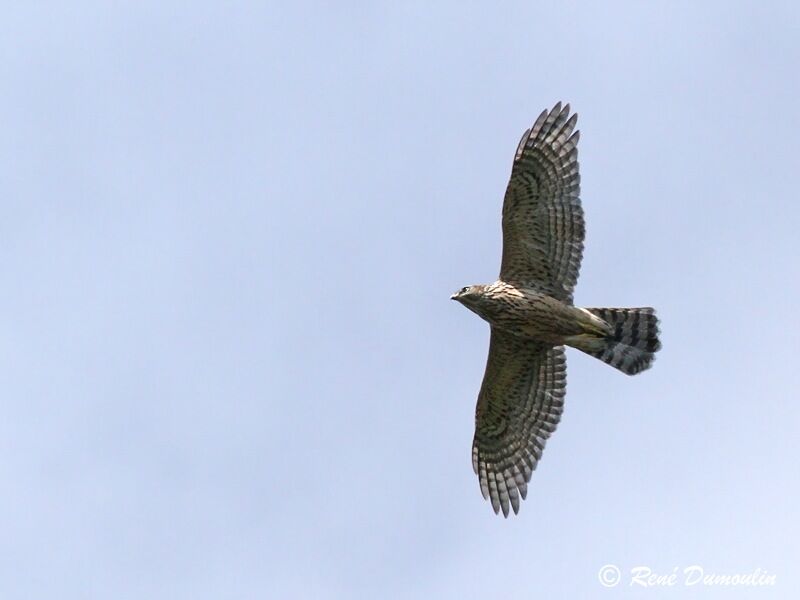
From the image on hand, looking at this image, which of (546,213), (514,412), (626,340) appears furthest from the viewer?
(514,412)

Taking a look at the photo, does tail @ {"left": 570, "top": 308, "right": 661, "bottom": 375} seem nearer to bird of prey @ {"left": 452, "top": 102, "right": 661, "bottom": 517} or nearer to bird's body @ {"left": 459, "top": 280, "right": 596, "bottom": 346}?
bird of prey @ {"left": 452, "top": 102, "right": 661, "bottom": 517}

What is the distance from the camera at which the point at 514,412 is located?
23.1m

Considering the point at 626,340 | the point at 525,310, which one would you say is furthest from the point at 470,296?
the point at 626,340

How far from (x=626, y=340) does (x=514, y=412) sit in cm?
199

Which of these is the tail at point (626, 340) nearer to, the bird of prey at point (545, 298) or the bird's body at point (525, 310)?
the bird of prey at point (545, 298)

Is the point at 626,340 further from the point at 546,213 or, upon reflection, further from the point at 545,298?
the point at 546,213

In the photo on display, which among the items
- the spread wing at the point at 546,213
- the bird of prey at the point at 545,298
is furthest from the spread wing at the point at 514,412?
the spread wing at the point at 546,213

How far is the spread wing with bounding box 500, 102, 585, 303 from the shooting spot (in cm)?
2155

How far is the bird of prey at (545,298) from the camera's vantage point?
21.6 m

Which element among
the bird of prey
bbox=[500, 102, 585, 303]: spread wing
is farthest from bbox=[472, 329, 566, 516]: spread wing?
bbox=[500, 102, 585, 303]: spread wing

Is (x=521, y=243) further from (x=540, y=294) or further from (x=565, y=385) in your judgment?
(x=565, y=385)

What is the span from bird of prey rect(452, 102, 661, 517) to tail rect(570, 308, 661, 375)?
0.04ft

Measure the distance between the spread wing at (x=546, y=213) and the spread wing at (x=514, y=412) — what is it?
109cm

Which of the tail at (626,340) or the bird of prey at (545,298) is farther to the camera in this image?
the tail at (626,340)
